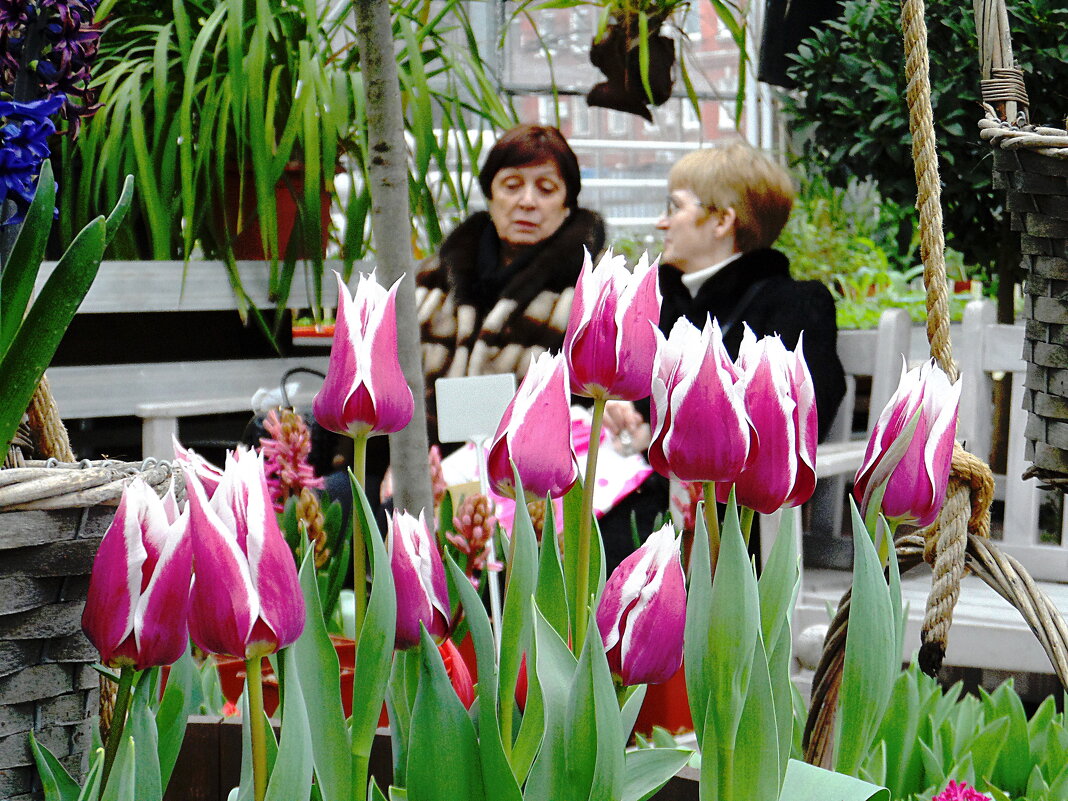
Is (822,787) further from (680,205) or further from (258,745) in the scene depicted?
(680,205)

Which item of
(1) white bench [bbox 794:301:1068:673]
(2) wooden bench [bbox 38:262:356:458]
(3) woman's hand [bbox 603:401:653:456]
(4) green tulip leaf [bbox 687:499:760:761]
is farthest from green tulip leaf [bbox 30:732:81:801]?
(3) woman's hand [bbox 603:401:653:456]

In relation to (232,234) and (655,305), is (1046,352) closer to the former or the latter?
(655,305)

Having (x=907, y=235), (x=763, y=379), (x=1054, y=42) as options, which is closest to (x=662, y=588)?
(x=763, y=379)

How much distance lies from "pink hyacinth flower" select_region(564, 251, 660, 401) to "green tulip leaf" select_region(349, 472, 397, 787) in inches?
3.9

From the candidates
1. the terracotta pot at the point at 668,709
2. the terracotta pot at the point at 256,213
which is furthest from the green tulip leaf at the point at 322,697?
the terracotta pot at the point at 256,213

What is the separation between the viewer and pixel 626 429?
174 cm

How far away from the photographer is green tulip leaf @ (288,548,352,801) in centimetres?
42

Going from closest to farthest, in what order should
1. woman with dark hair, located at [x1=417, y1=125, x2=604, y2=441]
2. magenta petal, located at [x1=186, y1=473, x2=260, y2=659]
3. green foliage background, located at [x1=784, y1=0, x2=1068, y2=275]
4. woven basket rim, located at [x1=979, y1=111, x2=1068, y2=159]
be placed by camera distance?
magenta petal, located at [x1=186, y1=473, x2=260, y2=659] < woven basket rim, located at [x1=979, y1=111, x2=1068, y2=159] < green foliage background, located at [x1=784, y1=0, x2=1068, y2=275] < woman with dark hair, located at [x1=417, y1=125, x2=604, y2=441]

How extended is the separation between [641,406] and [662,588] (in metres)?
1.51

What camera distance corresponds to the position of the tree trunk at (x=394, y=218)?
78 cm

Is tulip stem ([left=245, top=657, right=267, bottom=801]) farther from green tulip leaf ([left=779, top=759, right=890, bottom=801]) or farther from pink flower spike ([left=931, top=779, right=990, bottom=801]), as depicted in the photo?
pink flower spike ([left=931, top=779, right=990, bottom=801])

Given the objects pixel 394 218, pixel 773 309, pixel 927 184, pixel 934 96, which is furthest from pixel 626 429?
pixel 927 184

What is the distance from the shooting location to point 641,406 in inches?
75.2

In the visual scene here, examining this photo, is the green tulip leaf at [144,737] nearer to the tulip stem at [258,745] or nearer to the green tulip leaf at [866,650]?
the tulip stem at [258,745]
